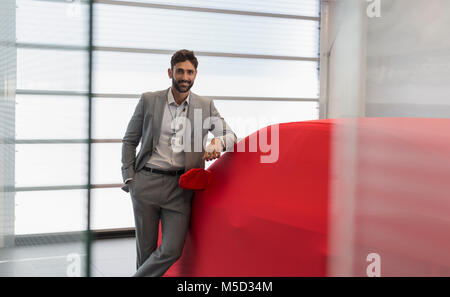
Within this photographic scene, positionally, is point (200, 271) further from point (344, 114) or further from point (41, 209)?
point (344, 114)

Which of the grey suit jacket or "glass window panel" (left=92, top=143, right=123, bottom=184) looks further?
"glass window panel" (left=92, top=143, right=123, bottom=184)

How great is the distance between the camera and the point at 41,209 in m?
1.43

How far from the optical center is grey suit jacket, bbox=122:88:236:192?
244cm

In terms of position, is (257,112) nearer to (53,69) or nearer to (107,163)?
(107,163)

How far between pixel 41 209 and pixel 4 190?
132 mm

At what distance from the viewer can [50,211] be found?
1.43 metres

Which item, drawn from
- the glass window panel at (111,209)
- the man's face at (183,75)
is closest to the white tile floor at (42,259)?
the man's face at (183,75)

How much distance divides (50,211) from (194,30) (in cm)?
398

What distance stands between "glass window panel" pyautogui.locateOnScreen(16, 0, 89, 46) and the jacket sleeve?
110cm

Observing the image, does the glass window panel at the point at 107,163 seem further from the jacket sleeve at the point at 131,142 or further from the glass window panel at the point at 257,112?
the jacket sleeve at the point at 131,142

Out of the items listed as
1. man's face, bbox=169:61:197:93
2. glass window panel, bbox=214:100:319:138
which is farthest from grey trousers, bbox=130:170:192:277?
glass window panel, bbox=214:100:319:138

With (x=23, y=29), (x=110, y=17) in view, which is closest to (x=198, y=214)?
(x=23, y=29)

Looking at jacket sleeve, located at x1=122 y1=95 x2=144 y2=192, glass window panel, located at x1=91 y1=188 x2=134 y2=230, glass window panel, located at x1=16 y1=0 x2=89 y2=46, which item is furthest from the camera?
glass window panel, located at x1=91 y1=188 x2=134 y2=230

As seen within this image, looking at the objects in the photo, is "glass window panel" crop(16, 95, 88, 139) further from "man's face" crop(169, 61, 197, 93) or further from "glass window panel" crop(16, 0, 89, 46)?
"man's face" crop(169, 61, 197, 93)
